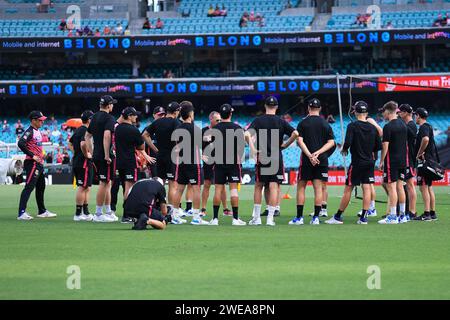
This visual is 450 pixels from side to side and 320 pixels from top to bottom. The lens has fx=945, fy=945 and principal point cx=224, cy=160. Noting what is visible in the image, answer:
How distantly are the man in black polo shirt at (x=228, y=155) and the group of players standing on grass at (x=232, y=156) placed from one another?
0.06 feet

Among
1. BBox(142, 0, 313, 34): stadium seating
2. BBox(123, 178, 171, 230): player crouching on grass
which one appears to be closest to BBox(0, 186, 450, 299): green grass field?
BBox(123, 178, 171, 230): player crouching on grass

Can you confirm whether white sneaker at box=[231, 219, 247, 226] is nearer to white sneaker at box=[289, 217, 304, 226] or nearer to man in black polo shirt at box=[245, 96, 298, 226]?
man in black polo shirt at box=[245, 96, 298, 226]

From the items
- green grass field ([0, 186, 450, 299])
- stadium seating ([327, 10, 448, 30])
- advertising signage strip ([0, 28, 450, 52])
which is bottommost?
green grass field ([0, 186, 450, 299])

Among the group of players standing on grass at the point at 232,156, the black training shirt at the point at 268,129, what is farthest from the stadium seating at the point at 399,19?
the black training shirt at the point at 268,129

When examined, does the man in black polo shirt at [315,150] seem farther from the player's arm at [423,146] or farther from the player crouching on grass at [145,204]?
the player crouching on grass at [145,204]

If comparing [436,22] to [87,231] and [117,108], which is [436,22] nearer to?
[117,108]

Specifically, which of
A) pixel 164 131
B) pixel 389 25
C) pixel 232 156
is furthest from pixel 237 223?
pixel 389 25

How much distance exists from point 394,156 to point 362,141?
80 cm

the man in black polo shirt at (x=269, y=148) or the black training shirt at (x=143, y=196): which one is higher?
the man in black polo shirt at (x=269, y=148)

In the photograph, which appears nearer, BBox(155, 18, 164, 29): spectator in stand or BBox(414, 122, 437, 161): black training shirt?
BBox(414, 122, 437, 161): black training shirt

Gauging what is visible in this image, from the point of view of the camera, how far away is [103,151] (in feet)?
61.1

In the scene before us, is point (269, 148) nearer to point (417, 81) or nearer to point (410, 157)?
point (410, 157)

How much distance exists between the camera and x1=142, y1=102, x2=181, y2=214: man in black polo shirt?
1831 centimetres

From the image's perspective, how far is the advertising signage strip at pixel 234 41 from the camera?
2114 inches
